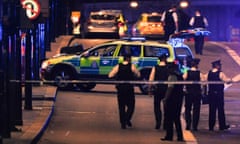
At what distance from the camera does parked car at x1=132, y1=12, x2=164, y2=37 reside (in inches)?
1523

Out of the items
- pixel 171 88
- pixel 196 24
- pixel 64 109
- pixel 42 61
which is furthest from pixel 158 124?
pixel 196 24

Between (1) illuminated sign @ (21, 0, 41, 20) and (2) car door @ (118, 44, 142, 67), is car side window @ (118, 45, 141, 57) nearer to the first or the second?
(2) car door @ (118, 44, 142, 67)

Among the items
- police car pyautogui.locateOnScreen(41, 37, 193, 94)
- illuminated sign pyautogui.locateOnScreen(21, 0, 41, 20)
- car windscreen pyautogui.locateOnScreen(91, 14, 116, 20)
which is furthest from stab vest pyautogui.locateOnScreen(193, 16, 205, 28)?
illuminated sign pyautogui.locateOnScreen(21, 0, 41, 20)

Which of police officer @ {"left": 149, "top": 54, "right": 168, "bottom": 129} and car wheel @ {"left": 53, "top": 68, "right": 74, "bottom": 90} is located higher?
police officer @ {"left": 149, "top": 54, "right": 168, "bottom": 129}

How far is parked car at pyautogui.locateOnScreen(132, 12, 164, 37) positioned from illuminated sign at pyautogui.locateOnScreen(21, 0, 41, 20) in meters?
21.0

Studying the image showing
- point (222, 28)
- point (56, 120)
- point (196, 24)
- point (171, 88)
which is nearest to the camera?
point (171, 88)

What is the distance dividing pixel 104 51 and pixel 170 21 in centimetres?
771

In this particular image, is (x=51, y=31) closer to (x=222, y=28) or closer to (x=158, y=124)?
(x=158, y=124)

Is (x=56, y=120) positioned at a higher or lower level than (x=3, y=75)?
lower

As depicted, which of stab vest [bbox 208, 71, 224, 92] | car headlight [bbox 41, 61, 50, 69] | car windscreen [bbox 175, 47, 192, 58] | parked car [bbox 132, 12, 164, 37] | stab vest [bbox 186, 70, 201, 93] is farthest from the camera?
parked car [bbox 132, 12, 164, 37]

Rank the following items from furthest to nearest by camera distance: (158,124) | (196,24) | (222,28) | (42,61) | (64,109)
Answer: (222,28) → (196,24) → (42,61) → (64,109) → (158,124)

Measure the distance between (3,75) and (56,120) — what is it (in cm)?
446

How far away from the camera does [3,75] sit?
12.4m

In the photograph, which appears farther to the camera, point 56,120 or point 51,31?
point 51,31
